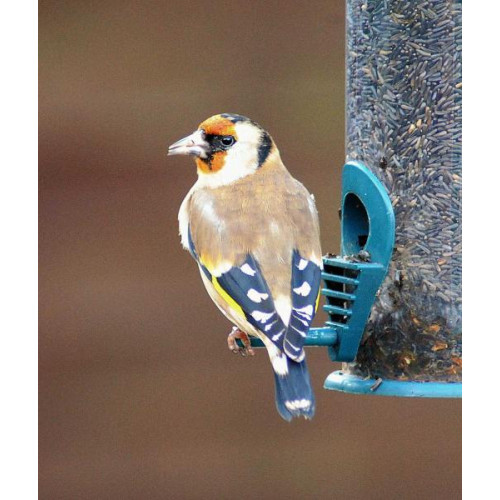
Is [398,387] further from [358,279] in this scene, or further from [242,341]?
[242,341]

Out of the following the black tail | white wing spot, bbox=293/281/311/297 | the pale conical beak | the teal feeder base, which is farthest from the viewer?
the pale conical beak

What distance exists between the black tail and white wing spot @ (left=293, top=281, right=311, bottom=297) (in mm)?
184

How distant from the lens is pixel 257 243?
3.91 metres

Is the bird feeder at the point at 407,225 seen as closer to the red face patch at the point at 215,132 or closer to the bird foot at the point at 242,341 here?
the bird foot at the point at 242,341

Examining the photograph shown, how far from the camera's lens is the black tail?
3695mm

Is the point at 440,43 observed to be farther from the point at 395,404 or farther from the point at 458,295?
the point at 395,404

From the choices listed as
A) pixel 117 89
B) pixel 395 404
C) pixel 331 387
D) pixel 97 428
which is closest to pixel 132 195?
pixel 117 89

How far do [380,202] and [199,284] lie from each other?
261cm

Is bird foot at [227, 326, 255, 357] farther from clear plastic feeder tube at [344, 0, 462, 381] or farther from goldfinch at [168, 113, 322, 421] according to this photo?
clear plastic feeder tube at [344, 0, 462, 381]

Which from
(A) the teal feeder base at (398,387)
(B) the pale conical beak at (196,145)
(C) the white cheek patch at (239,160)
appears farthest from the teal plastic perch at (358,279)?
(B) the pale conical beak at (196,145)

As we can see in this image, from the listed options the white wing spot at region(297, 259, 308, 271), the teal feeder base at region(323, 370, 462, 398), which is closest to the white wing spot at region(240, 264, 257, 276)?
the white wing spot at region(297, 259, 308, 271)

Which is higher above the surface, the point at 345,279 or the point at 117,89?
the point at 117,89

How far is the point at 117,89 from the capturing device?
6504 mm

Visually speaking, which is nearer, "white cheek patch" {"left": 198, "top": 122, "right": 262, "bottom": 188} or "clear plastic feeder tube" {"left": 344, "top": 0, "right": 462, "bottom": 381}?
"clear plastic feeder tube" {"left": 344, "top": 0, "right": 462, "bottom": 381}
